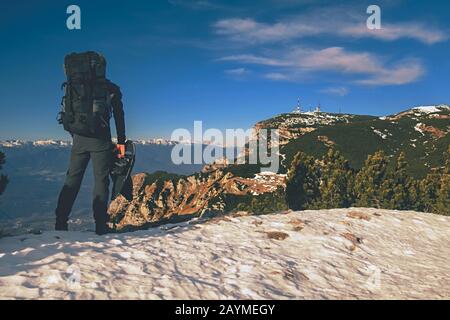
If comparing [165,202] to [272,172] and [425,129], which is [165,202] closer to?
[272,172]

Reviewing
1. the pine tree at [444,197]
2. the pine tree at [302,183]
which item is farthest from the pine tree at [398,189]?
the pine tree at [302,183]

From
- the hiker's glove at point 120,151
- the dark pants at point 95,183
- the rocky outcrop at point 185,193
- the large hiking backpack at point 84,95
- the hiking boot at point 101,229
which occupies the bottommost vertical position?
the rocky outcrop at point 185,193

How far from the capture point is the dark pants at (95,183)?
10602 mm

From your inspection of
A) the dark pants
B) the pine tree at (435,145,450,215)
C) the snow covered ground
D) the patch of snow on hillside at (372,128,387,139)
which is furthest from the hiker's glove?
the patch of snow on hillside at (372,128,387,139)

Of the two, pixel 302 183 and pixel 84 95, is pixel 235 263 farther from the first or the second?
pixel 302 183

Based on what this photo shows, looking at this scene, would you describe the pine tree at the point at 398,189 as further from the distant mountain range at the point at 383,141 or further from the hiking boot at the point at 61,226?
the distant mountain range at the point at 383,141

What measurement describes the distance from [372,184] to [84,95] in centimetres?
3337

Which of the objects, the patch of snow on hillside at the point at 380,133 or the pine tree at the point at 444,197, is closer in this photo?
the pine tree at the point at 444,197

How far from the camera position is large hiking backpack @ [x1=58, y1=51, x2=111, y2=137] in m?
10.3

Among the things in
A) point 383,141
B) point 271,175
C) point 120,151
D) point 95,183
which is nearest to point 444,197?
point 120,151

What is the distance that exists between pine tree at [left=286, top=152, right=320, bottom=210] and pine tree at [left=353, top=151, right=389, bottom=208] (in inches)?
206

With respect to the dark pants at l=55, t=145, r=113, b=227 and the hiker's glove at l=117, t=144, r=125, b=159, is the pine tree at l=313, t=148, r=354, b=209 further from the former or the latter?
the dark pants at l=55, t=145, r=113, b=227

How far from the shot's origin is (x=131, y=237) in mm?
10164
